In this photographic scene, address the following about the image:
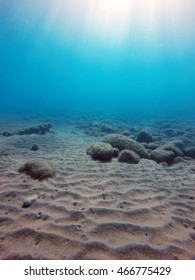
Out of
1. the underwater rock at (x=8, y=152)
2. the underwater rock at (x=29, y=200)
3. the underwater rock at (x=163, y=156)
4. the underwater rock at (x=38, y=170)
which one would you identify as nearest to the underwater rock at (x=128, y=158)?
the underwater rock at (x=163, y=156)

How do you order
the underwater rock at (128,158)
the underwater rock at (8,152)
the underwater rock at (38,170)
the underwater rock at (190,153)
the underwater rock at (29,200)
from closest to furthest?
the underwater rock at (29,200) < the underwater rock at (38,170) < the underwater rock at (128,158) < the underwater rock at (8,152) < the underwater rock at (190,153)

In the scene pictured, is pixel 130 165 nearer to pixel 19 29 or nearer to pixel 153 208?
pixel 153 208

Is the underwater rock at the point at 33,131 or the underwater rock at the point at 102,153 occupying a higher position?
the underwater rock at the point at 102,153

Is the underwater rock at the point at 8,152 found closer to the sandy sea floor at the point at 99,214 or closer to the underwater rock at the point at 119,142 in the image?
the sandy sea floor at the point at 99,214

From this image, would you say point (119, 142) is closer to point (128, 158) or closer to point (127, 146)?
point (127, 146)

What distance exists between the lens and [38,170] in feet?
19.0

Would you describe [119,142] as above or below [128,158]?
above

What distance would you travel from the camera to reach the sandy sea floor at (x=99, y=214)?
3131 mm

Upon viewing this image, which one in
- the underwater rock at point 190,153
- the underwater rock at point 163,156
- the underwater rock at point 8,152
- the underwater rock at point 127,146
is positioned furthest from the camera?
the underwater rock at point 190,153

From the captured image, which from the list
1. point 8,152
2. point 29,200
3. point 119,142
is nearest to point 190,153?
point 119,142

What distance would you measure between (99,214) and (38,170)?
107 inches

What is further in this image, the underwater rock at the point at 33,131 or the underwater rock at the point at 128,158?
the underwater rock at the point at 33,131

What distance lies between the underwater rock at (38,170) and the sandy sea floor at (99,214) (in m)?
0.20
